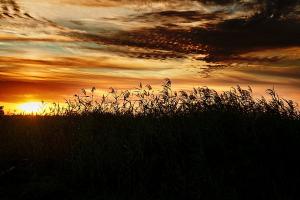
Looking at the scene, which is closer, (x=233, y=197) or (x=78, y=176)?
(x=233, y=197)

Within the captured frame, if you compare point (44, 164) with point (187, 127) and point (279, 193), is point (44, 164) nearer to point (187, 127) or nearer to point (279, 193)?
point (187, 127)

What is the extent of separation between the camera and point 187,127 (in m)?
11.6

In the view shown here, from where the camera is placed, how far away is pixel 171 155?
10.9 meters

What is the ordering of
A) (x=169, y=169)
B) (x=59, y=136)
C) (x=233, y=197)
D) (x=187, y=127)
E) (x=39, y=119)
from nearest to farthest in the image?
(x=233, y=197) → (x=169, y=169) → (x=187, y=127) → (x=59, y=136) → (x=39, y=119)

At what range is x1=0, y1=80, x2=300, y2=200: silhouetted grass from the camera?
9.77 metres

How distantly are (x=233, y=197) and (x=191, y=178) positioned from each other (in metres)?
1.12

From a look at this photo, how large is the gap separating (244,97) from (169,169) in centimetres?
357

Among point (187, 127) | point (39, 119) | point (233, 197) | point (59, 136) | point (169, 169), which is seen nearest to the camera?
point (233, 197)

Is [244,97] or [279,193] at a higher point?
[244,97]

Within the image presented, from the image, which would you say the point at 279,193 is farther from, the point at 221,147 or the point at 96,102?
the point at 96,102

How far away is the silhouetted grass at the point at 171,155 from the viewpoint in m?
9.77

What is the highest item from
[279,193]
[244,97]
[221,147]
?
[244,97]

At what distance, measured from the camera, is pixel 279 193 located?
9.39 metres

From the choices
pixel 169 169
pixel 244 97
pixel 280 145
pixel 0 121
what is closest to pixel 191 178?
pixel 169 169
